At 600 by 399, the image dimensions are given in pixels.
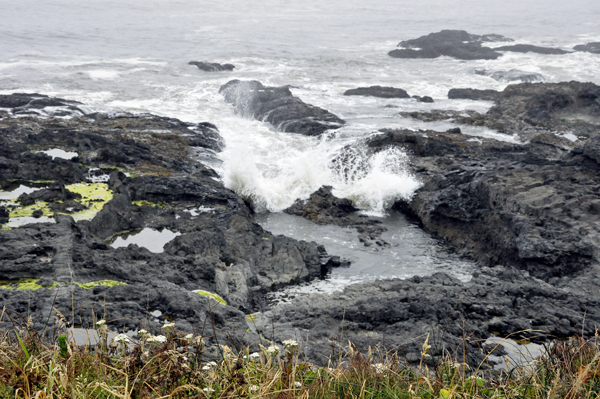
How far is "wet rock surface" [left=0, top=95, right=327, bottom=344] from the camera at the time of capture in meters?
5.15

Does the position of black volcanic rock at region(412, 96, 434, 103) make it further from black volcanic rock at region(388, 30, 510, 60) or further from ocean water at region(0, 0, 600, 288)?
black volcanic rock at region(388, 30, 510, 60)

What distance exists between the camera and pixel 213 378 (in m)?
2.60

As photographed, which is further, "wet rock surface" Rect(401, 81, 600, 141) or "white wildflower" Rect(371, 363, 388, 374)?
"wet rock surface" Rect(401, 81, 600, 141)

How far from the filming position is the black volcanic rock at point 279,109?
17531 mm

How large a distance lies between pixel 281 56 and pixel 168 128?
22.0m

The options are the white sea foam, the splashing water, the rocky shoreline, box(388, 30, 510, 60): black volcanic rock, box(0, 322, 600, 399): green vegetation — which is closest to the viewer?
box(0, 322, 600, 399): green vegetation

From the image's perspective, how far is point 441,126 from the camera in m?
18.1

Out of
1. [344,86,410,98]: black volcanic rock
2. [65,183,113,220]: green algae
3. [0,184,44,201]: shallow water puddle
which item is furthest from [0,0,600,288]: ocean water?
[0,184,44,201]: shallow water puddle

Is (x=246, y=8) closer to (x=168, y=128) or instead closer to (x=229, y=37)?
(x=229, y=37)

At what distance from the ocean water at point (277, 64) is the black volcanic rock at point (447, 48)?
126cm

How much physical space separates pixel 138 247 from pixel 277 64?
89.7 ft

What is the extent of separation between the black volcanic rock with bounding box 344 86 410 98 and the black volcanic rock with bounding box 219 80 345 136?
13.0ft

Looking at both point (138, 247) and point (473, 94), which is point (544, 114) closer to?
point (473, 94)

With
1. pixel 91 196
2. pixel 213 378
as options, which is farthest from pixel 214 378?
pixel 91 196
